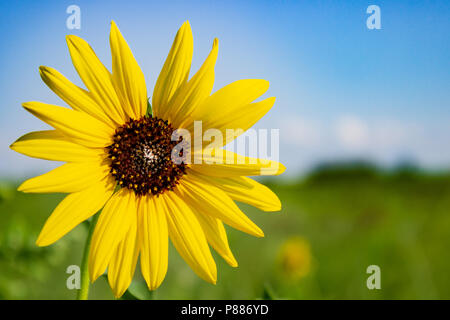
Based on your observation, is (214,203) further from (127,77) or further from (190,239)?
(127,77)

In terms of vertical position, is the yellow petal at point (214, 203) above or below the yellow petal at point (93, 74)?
below

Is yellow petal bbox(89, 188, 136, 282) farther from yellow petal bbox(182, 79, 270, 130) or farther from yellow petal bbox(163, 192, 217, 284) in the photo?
yellow petal bbox(182, 79, 270, 130)

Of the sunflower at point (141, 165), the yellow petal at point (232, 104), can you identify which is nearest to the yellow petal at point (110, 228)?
the sunflower at point (141, 165)

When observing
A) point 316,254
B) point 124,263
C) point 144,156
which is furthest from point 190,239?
point 316,254

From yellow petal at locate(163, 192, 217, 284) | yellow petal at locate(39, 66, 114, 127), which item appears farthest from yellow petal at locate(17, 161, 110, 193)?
yellow petal at locate(163, 192, 217, 284)

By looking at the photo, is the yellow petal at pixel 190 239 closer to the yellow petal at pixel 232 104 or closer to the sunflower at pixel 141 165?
the sunflower at pixel 141 165
